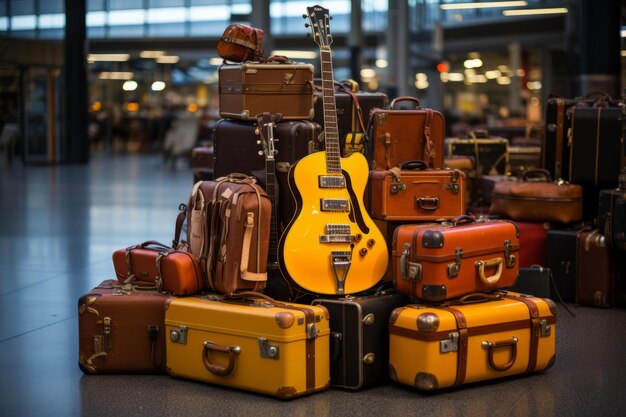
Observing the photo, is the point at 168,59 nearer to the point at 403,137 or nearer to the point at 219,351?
the point at 403,137

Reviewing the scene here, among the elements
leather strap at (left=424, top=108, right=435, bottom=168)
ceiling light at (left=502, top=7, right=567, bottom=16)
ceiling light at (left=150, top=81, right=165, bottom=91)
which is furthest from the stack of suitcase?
ceiling light at (left=150, top=81, right=165, bottom=91)

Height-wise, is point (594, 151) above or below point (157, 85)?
below

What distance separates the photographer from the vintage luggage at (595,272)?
270 inches

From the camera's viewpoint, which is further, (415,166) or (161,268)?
(415,166)

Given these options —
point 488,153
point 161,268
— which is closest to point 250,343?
point 161,268

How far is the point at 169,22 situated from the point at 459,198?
112 ft

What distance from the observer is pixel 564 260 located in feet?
23.2

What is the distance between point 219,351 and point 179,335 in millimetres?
239

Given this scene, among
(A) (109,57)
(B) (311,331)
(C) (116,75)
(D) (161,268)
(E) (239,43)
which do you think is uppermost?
(A) (109,57)

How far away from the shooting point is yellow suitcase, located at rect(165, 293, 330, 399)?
4.55 m

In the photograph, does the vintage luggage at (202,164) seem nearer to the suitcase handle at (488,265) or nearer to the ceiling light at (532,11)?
the suitcase handle at (488,265)

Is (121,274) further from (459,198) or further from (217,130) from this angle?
(459,198)

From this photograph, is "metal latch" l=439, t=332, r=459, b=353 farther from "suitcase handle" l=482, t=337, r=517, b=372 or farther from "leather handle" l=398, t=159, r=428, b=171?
"leather handle" l=398, t=159, r=428, b=171

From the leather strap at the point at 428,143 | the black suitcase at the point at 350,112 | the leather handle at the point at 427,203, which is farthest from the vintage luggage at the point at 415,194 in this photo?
the black suitcase at the point at 350,112
